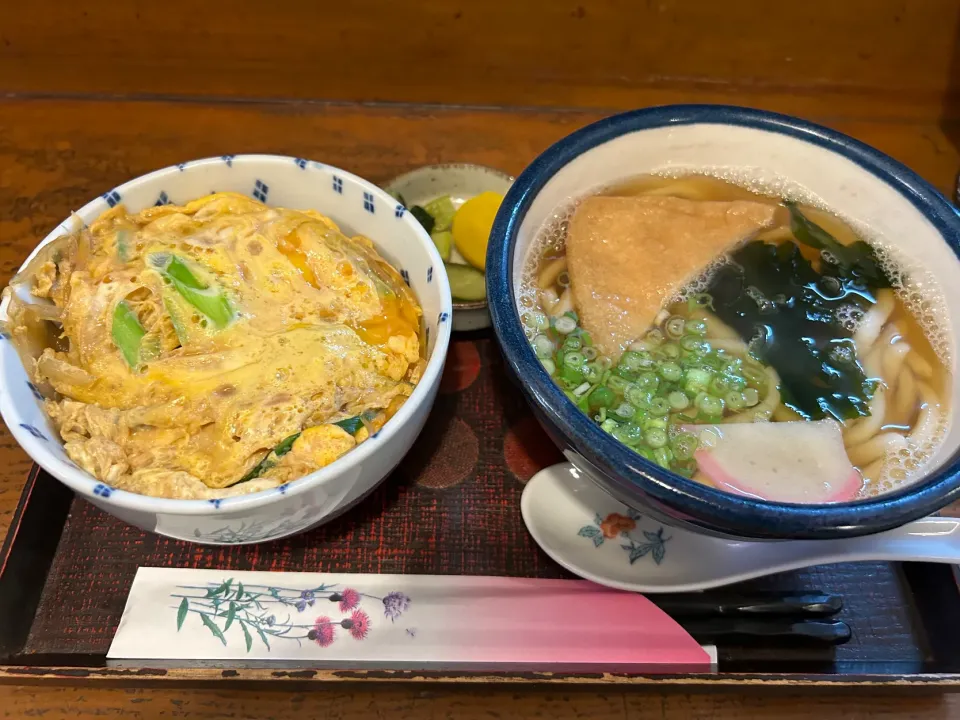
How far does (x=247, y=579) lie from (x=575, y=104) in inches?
66.5

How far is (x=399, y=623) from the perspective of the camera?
1.15 m

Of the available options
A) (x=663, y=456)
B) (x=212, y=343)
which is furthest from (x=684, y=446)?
(x=212, y=343)

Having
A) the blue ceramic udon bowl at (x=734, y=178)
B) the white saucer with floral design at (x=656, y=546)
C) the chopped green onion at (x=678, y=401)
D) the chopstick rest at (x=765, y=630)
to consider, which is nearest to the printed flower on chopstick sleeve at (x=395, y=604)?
the white saucer with floral design at (x=656, y=546)

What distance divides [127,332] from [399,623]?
753mm

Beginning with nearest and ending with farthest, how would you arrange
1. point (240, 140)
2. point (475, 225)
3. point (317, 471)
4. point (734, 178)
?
point (317, 471)
point (734, 178)
point (475, 225)
point (240, 140)

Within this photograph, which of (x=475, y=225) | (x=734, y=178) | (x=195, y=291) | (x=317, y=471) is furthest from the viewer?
(x=475, y=225)

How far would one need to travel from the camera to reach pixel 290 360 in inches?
45.2

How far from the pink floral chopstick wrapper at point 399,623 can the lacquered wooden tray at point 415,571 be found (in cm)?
3

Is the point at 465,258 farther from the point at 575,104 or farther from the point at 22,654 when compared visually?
the point at 22,654

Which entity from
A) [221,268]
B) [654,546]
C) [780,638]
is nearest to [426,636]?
[654,546]

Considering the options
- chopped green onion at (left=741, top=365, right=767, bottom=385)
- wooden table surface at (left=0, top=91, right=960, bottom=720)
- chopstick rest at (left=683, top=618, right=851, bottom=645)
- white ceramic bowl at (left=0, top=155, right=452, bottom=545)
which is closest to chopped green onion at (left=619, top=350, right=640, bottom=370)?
chopped green onion at (left=741, top=365, right=767, bottom=385)

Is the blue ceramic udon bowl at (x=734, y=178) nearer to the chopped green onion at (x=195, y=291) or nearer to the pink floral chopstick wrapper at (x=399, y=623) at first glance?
the pink floral chopstick wrapper at (x=399, y=623)

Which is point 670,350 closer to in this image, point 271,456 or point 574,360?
point 574,360

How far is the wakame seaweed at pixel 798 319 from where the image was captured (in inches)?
49.0
